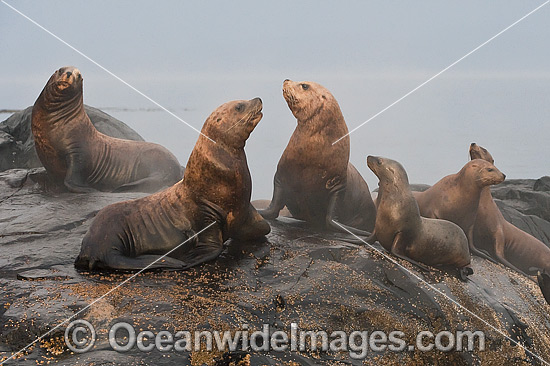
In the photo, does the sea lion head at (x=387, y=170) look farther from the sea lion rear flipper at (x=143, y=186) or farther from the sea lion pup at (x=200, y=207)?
the sea lion rear flipper at (x=143, y=186)

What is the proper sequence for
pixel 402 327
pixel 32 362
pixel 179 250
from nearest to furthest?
pixel 32 362 → pixel 402 327 → pixel 179 250

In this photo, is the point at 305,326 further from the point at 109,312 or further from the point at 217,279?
the point at 109,312

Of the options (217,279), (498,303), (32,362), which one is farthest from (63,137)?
(498,303)

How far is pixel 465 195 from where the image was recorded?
5.47 metres

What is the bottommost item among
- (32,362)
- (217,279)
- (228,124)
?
(32,362)

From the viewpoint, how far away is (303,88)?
5.18 m

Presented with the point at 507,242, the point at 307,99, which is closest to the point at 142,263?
the point at 307,99

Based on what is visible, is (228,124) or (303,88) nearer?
(228,124)

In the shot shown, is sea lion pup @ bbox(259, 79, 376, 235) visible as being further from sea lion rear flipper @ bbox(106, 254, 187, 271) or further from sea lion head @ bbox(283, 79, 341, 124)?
sea lion rear flipper @ bbox(106, 254, 187, 271)

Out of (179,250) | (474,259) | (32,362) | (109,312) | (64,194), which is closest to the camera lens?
(32,362)

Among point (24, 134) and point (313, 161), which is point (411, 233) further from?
point (24, 134)

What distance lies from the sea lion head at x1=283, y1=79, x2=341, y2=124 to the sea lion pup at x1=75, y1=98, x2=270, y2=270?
3.53 ft

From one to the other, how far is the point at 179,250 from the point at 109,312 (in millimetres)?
835

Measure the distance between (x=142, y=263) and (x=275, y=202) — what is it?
1.73 metres
